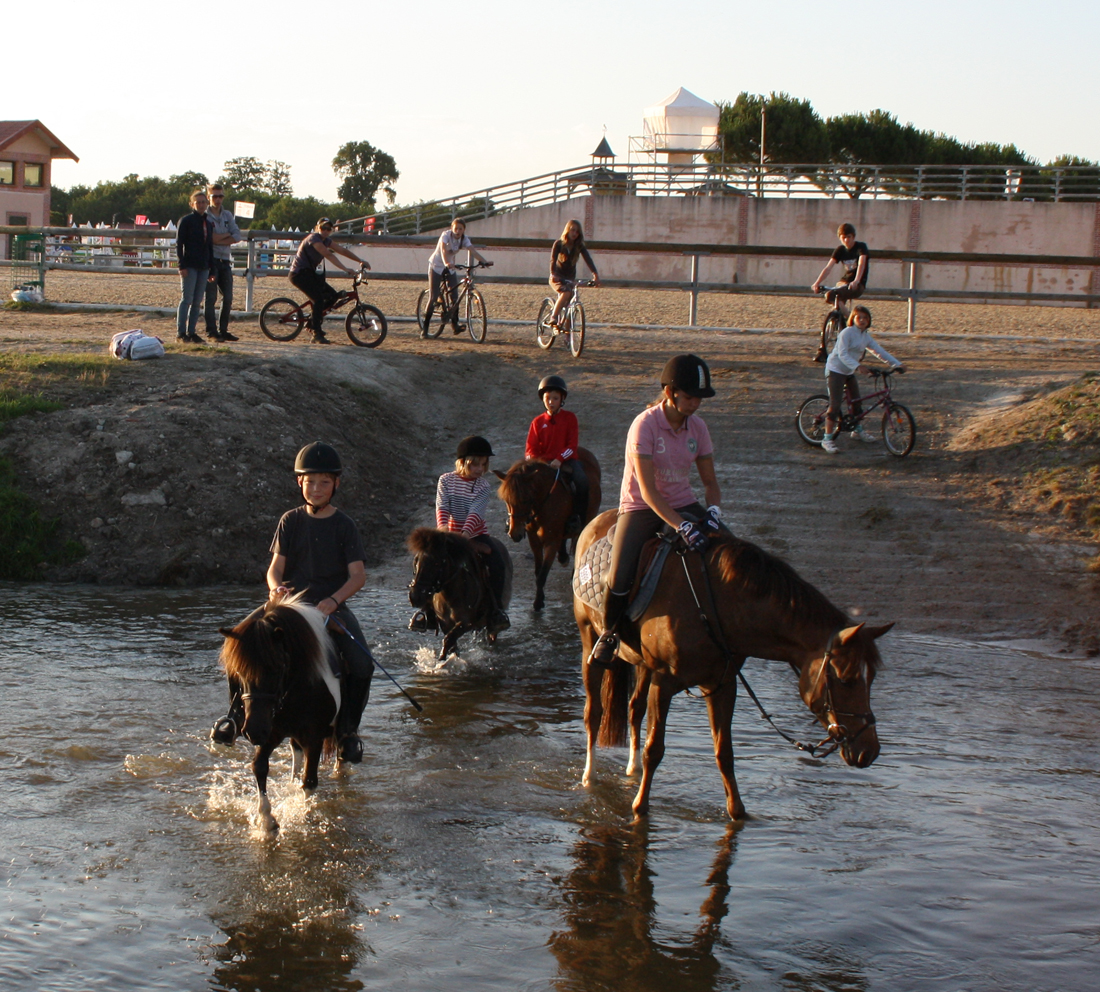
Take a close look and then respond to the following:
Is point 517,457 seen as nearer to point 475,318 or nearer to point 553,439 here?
point 553,439

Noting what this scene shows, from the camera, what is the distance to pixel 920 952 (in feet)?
15.3

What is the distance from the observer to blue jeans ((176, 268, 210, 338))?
15102 mm

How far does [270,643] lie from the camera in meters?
4.97

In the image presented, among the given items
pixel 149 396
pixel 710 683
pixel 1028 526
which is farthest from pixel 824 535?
pixel 149 396

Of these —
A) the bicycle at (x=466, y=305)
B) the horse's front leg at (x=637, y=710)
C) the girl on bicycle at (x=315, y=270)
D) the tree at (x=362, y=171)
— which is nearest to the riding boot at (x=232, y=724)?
the horse's front leg at (x=637, y=710)

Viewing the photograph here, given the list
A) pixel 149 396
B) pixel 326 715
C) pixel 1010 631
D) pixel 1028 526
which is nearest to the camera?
pixel 326 715

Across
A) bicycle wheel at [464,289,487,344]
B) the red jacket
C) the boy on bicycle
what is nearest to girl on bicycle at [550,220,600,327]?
bicycle wheel at [464,289,487,344]

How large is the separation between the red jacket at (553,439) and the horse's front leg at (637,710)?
12.5 ft

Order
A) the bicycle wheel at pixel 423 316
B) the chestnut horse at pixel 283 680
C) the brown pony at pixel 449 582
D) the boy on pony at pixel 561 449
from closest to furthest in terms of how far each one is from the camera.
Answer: the chestnut horse at pixel 283 680, the brown pony at pixel 449 582, the boy on pony at pixel 561 449, the bicycle wheel at pixel 423 316

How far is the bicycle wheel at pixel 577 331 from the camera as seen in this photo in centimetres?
1695

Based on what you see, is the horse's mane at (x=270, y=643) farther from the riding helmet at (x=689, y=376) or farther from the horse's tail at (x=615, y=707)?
the riding helmet at (x=689, y=376)

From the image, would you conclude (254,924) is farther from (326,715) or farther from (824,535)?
(824,535)

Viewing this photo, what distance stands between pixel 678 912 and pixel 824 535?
6797 mm

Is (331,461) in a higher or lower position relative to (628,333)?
lower
